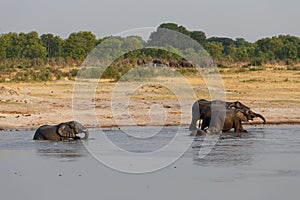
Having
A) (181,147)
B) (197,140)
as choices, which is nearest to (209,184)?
(181,147)

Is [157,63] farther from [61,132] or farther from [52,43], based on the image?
[52,43]

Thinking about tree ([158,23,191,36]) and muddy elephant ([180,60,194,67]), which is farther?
tree ([158,23,191,36])

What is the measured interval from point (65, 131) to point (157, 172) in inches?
238

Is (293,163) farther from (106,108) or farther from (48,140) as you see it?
(106,108)

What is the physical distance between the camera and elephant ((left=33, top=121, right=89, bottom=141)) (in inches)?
683

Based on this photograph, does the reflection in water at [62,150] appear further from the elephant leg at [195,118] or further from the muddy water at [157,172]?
the elephant leg at [195,118]

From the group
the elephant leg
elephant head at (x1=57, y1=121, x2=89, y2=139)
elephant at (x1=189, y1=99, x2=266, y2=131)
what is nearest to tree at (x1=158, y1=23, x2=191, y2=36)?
elephant at (x1=189, y1=99, x2=266, y2=131)

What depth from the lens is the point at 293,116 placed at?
23.5 meters

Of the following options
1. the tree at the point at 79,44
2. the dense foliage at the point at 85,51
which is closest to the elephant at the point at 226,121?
the dense foliage at the point at 85,51

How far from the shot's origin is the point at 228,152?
14.5m

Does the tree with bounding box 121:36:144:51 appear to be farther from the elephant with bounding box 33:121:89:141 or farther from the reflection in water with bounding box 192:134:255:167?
the reflection in water with bounding box 192:134:255:167

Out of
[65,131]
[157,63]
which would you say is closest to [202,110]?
[65,131]

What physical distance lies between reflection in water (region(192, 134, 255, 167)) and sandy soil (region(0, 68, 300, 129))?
209 inches

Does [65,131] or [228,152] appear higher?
[65,131]
